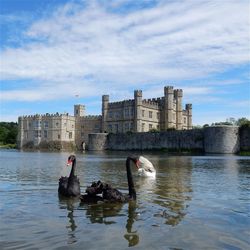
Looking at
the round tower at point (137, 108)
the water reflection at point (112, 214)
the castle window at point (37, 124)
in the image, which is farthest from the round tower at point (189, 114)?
the water reflection at point (112, 214)

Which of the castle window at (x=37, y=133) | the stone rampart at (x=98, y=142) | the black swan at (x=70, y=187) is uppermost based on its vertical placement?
the castle window at (x=37, y=133)

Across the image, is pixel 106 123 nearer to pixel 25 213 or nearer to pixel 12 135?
pixel 12 135

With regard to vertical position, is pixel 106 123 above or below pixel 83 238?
above

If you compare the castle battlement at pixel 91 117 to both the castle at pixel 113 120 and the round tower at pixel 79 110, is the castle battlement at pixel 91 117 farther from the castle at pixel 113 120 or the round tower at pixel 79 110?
the round tower at pixel 79 110

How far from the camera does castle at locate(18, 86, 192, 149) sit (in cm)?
7994

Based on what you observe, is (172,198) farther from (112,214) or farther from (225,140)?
(225,140)

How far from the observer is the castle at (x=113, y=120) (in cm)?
7994

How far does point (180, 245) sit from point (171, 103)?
247ft

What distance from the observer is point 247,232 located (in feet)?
24.6

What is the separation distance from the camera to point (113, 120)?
84.1 meters

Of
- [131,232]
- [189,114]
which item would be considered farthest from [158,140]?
[131,232]

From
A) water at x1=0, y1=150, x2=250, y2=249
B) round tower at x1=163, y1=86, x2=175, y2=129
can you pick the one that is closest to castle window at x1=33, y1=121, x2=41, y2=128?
round tower at x1=163, y1=86, x2=175, y2=129

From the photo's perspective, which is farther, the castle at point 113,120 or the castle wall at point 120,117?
the castle wall at point 120,117

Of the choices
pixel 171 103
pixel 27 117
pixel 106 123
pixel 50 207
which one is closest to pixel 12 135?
pixel 27 117
